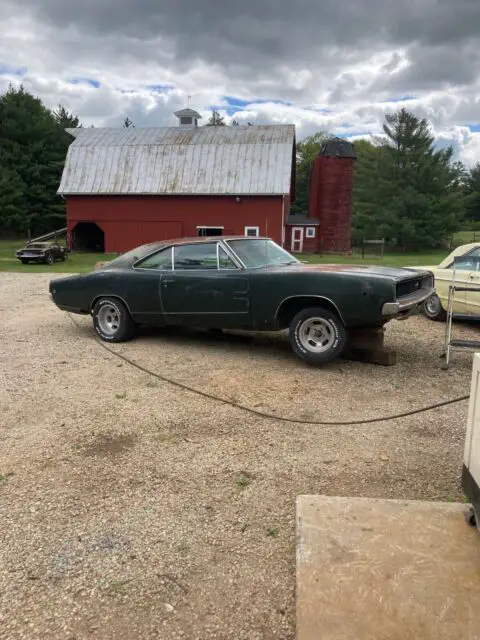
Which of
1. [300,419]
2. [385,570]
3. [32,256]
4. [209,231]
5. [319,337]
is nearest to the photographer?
[385,570]

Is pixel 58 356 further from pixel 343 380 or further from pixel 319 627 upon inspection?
pixel 319 627

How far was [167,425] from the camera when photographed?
443 cm

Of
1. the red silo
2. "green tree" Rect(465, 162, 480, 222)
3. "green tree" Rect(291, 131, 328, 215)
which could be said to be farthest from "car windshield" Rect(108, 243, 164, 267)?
"green tree" Rect(465, 162, 480, 222)

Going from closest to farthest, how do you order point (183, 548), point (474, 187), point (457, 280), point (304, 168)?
point (183, 548)
point (457, 280)
point (304, 168)
point (474, 187)

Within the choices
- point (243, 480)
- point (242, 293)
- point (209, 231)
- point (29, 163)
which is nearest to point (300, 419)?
point (243, 480)

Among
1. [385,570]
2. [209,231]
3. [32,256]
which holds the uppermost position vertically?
[209,231]

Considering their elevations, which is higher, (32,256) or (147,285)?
(147,285)

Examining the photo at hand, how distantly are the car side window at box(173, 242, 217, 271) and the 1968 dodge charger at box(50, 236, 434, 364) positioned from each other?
0.01 m

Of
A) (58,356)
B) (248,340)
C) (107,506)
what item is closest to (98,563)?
(107,506)

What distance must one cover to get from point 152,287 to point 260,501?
13.9 ft

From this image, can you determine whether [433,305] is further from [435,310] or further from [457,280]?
[457,280]

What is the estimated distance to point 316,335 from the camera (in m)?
6.02

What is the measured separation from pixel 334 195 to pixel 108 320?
101 ft

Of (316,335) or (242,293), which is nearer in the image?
(316,335)
